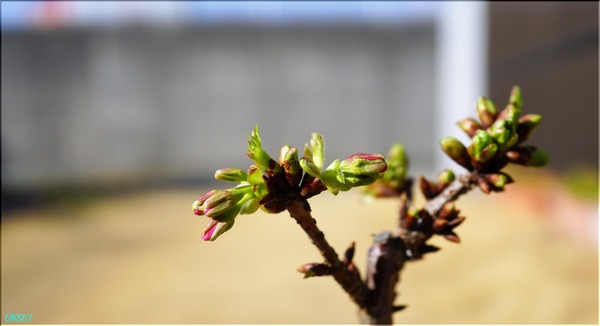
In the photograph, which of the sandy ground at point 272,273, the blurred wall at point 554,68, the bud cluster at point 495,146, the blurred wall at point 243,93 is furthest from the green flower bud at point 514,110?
the blurred wall at point 243,93

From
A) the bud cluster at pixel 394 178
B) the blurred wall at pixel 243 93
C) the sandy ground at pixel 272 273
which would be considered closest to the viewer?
the bud cluster at pixel 394 178

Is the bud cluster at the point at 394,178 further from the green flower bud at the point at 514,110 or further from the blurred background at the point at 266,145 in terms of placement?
the blurred background at the point at 266,145

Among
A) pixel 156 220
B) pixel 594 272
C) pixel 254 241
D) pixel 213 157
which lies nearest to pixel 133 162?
pixel 213 157

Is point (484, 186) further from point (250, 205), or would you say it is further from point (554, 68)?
point (554, 68)

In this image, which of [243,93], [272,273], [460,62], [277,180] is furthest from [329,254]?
[243,93]

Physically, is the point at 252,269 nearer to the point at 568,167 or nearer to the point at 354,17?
the point at 568,167

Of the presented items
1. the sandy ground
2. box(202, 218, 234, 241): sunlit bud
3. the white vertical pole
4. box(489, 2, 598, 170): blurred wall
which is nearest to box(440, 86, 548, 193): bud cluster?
box(202, 218, 234, 241): sunlit bud

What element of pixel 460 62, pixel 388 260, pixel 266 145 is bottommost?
pixel 388 260
